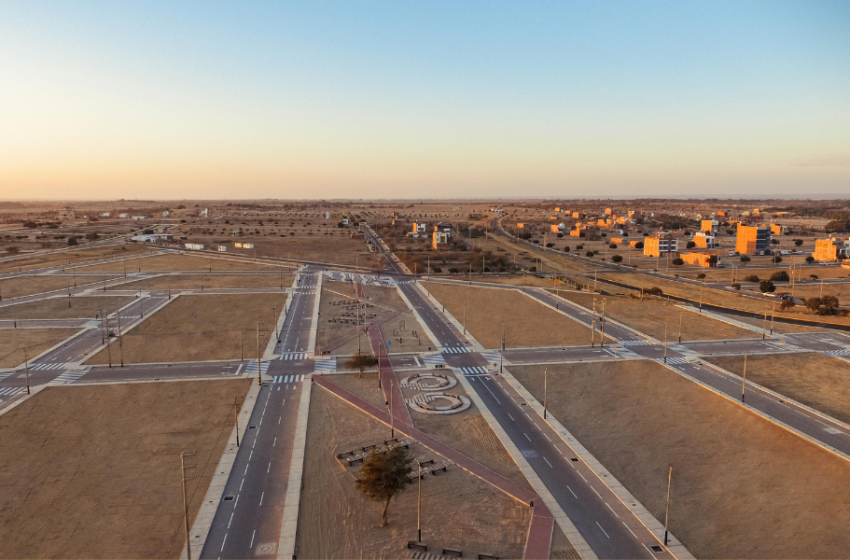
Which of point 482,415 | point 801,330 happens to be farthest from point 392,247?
point 482,415

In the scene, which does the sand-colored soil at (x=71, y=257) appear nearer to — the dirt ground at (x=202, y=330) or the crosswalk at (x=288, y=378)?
the dirt ground at (x=202, y=330)

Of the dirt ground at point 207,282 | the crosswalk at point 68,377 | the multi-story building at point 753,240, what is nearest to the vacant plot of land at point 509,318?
the dirt ground at point 207,282

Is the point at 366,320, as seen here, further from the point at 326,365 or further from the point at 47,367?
the point at 47,367

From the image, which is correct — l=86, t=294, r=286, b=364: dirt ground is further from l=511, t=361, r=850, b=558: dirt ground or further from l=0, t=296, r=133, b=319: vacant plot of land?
l=511, t=361, r=850, b=558: dirt ground

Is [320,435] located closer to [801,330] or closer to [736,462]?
[736,462]

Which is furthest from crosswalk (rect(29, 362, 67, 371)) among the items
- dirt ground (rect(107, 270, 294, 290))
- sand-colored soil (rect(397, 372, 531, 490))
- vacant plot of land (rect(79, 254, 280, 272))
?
vacant plot of land (rect(79, 254, 280, 272))

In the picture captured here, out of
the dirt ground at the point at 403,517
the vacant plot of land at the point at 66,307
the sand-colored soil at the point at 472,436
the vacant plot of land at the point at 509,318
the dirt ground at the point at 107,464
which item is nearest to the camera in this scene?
the dirt ground at the point at 403,517
